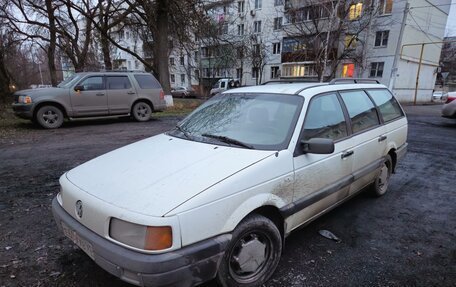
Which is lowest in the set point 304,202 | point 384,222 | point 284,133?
point 384,222

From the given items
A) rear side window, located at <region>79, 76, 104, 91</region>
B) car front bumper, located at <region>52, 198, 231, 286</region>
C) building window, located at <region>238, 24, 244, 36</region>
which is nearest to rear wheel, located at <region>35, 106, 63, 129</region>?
rear side window, located at <region>79, 76, 104, 91</region>

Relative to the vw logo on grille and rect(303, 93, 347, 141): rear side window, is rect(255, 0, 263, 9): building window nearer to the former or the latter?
rect(303, 93, 347, 141): rear side window

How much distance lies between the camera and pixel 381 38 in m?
26.5

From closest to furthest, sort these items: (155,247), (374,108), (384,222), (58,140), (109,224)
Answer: (155,247) < (109,224) < (384,222) < (374,108) < (58,140)

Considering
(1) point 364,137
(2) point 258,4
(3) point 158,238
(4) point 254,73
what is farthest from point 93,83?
(2) point 258,4

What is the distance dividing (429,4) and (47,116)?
3373cm

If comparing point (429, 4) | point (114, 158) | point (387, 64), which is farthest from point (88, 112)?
point (429, 4)

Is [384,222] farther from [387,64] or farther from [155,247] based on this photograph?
[387,64]

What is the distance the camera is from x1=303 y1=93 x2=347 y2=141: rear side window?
115 inches

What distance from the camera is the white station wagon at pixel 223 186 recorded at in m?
1.88

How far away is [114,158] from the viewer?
110 inches

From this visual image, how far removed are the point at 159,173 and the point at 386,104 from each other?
382cm

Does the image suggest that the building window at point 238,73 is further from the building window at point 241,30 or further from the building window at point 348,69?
the building window at point 348,69

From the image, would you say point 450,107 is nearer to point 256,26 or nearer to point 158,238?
point 158,238
